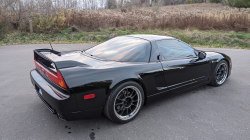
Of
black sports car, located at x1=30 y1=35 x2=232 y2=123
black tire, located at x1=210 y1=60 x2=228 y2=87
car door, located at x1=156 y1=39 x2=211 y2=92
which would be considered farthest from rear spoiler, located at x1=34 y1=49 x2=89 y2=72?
black tire, located at x1=210 y1=60 x2=228 y2=87

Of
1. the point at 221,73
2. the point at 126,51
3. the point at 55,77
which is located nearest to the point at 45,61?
the point at 55,77

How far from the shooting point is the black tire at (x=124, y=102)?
8.06 ft

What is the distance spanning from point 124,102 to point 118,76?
44cm

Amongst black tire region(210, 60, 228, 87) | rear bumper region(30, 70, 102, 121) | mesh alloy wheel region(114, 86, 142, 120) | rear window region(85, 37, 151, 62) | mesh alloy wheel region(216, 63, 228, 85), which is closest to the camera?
rear bumper region(30, 70, 102, 121)

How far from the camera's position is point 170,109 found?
3.12 meters

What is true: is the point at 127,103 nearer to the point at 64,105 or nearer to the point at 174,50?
the point at 64,105

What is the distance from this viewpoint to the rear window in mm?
2938

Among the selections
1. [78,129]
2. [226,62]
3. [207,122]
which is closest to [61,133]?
[78,129]

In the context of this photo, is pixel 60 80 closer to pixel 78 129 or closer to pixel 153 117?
pixel 78 129

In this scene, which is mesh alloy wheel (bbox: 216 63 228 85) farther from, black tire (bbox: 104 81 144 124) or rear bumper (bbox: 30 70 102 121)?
rear bumper (bbox: 30 70 102 121)

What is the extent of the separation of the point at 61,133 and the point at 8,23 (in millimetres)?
16713

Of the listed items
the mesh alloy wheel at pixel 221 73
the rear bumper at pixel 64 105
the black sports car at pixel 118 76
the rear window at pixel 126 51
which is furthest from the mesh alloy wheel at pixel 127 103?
the mesh alloy wheel at pixel 221 73

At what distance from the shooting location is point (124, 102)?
8.72 ft

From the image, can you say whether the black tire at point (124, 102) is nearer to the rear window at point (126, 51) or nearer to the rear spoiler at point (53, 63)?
the rear window at point (126, 51)
